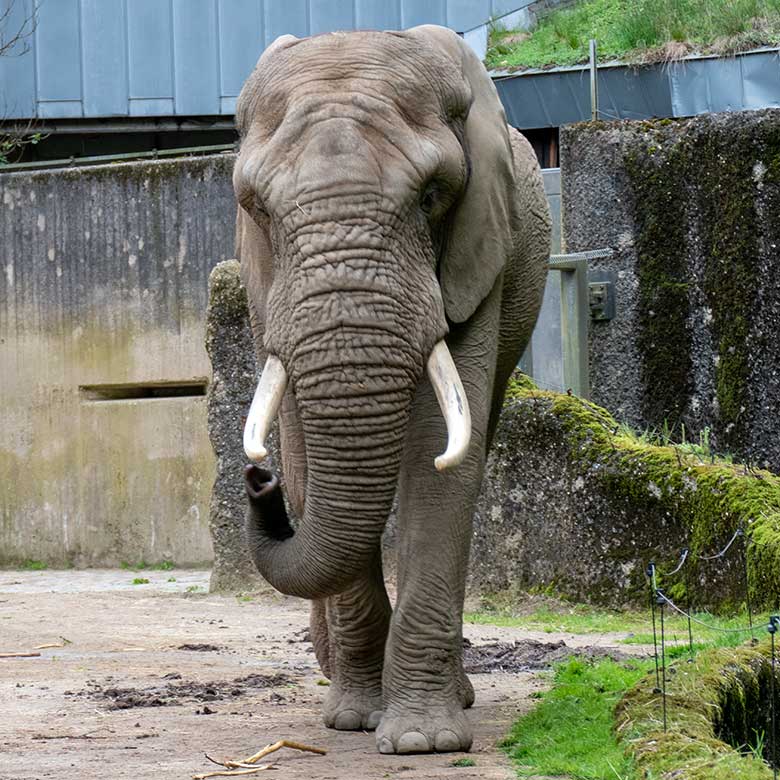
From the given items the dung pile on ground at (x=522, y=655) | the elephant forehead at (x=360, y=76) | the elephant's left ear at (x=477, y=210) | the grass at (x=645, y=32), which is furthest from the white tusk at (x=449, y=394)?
the grass at (x=645, y=32)

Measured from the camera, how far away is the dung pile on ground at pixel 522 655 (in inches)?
305

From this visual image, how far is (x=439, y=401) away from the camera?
19.0 feet

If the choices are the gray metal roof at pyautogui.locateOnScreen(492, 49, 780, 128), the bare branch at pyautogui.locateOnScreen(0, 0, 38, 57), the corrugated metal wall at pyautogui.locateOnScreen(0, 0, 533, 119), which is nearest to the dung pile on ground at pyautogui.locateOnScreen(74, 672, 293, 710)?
the gray metal roof at pyautogui.locateOnScreen(492, 49, 780, 128)

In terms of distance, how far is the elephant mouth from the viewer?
5562 millimetres

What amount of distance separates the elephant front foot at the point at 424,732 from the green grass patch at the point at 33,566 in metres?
8.78

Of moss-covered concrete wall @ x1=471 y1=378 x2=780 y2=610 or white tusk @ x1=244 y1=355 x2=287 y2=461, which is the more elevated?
white tusk @ x1=244 y1=355 x2=287 y2=461

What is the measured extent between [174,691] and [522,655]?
5.69 feet

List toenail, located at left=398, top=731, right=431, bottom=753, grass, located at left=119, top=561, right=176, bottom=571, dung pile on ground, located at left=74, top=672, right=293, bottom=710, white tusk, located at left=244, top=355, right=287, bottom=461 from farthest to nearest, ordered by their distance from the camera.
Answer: grass, located at left=119, top=561, right=176, bottom=571 → dung pile on ground, located at left=74, top=672, right=293, bottom=710 → toenail, located at left=398, top=731, right=431, bottom=753 → white tusk, located at left=244, top=355, right=287, bottom=461

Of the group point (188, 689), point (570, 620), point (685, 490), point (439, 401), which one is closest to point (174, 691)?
point (188, 689)

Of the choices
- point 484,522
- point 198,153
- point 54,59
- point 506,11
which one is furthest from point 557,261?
point 54,59

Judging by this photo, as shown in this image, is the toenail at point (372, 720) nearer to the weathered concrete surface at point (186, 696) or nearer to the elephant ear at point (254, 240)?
the weathered concrete surface at point (186, 696)

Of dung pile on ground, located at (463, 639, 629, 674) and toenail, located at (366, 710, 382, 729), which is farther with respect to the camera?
dung pile on ground, located at (463, 639, 629, 674)

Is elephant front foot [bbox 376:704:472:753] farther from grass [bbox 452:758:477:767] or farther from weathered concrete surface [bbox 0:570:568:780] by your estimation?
grass [bbox 452:758:477:767]

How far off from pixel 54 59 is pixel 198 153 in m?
3.23
